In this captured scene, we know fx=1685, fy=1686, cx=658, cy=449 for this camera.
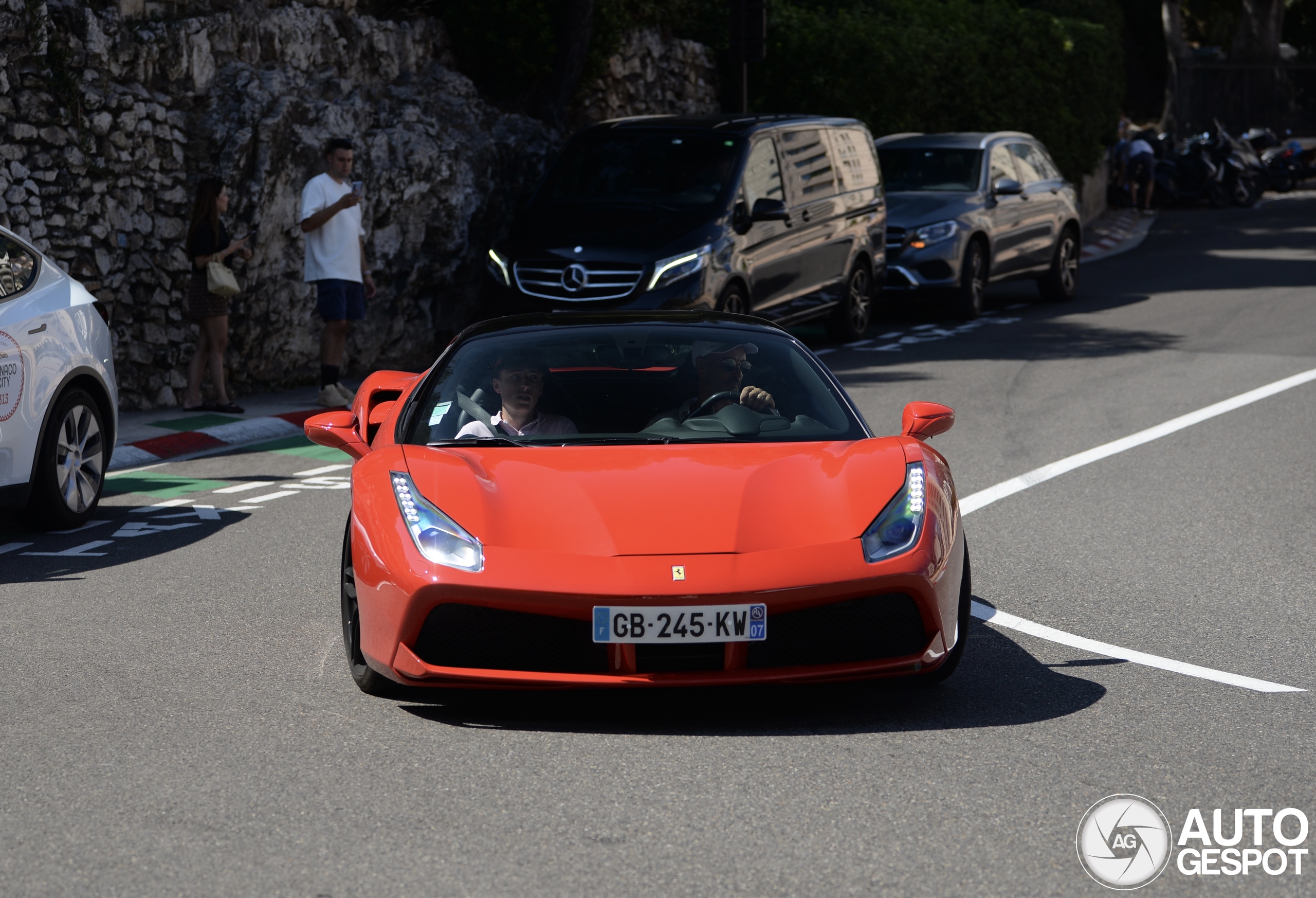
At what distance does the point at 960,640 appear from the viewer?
5305mm

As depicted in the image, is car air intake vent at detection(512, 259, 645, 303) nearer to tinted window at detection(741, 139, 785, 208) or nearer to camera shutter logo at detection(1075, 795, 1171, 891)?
tinted window at detection(741, 139, 785, 208)

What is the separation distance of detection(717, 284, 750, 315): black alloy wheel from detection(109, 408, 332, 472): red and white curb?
3.44 m

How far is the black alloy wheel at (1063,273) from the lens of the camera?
65.4ft

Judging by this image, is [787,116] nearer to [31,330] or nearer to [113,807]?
[31,330]

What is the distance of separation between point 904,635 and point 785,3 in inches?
780

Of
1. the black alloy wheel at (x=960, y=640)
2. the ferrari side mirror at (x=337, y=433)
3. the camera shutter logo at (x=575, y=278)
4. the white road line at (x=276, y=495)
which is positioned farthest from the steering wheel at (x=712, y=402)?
the camera shutter logo at (x=575, y=278)

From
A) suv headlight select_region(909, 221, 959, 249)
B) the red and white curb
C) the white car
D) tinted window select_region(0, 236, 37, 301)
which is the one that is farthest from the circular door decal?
suv headlight select_region(909, 221, 959, 249)

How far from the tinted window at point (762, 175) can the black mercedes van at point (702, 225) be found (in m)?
0.02

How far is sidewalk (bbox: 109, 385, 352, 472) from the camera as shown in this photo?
1089 cm

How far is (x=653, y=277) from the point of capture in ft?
43.3

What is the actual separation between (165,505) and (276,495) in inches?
23.3

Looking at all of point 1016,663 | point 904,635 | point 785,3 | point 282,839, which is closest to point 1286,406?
point 1016,663

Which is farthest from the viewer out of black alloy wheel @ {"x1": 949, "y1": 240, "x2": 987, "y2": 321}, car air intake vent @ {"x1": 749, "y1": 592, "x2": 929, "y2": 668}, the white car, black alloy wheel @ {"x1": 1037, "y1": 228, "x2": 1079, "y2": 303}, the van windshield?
black alloy wheel @ {"x1": 1037, "y1": 228, "x2": 1079, "y2": 303}

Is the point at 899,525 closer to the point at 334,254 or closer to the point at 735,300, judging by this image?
the point at 334,254
